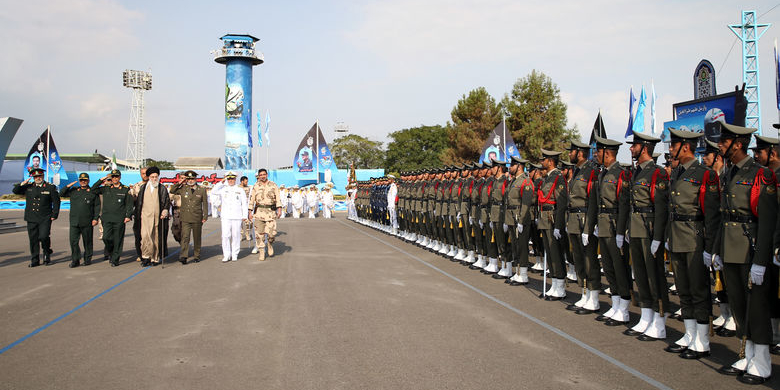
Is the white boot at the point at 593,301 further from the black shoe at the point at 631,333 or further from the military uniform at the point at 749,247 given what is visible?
the military uniform at the point at 749,247

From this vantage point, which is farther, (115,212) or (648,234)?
(115,212)

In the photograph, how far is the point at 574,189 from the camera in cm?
762

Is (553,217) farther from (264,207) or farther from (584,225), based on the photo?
(264,207)

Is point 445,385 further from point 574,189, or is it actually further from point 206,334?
point 574,189

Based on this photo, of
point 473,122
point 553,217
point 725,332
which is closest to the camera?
point 725,332

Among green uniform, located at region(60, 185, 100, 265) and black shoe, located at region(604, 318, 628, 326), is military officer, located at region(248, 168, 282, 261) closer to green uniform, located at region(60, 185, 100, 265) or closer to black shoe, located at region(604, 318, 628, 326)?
green uniform, located at region(60, 185, 100, 265)

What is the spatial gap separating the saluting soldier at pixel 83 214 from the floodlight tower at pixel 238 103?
2353 inches

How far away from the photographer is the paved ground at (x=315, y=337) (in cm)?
468

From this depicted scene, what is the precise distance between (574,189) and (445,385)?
13.7ft

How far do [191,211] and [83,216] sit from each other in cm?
229

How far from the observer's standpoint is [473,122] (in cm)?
5244

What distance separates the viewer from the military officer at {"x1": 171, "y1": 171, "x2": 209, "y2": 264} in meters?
12.5

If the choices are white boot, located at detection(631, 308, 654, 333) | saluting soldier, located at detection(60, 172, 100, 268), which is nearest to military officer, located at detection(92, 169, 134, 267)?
saluting soldier, located at detection(60, 172, 100, 268)

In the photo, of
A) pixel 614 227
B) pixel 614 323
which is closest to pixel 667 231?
pixel 614 227
